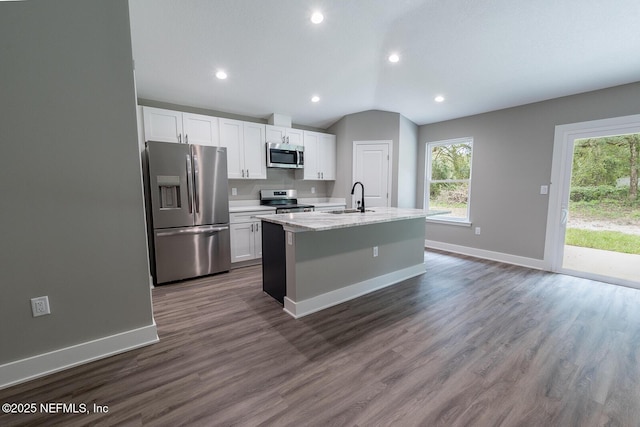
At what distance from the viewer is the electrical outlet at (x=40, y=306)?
1.67 meters

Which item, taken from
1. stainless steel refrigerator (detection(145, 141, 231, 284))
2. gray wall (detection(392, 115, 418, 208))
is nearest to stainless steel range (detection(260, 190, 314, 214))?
stainless steel refrigerator (detection(145, 141, 231, 284))

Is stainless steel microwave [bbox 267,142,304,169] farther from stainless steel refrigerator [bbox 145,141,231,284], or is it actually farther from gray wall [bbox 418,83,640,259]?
gray wall [bbox 418,83,640,259]

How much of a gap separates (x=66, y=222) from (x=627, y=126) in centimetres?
569

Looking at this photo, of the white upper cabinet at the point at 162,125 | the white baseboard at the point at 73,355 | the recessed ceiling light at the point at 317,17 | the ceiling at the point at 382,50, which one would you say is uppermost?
the recessed ceiling light at the point at 317,17

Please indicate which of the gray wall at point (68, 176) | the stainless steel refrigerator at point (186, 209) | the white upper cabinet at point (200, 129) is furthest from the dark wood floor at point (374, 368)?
the white upper cabinet at point (200, 129)

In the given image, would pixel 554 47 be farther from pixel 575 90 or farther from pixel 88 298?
pixel 88 298

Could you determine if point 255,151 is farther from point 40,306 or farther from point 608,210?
point 608,210

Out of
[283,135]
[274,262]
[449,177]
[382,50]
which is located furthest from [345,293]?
[449,177]

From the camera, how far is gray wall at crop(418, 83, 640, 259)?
135 inches

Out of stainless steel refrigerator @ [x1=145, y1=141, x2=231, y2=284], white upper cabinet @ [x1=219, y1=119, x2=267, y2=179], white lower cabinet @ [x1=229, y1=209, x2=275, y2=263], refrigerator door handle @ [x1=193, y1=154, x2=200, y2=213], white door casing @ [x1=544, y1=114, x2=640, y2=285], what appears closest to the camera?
stainless steel refrigerator @ [x1=145, y1=141, x2=231, y2=284]

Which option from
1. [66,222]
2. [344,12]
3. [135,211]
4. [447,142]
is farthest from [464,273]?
[66,222]

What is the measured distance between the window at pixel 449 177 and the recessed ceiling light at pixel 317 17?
3.42m

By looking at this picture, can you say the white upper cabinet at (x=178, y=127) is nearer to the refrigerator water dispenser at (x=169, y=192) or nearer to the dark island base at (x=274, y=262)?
the refrigerator water dispenser at (x=169, y=192)

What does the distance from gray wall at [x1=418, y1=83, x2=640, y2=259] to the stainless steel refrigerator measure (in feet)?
13.6
